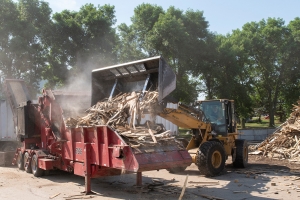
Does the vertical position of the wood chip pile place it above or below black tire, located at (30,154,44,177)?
above

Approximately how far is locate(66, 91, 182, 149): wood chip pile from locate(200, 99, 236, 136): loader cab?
4293 mm

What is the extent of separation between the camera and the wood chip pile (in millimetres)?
7949

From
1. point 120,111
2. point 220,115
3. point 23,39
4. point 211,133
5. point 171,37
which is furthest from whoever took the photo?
point 171,37

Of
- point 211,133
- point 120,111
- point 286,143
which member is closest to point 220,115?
point 211,133

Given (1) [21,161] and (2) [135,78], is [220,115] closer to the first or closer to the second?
(2) [135,78]

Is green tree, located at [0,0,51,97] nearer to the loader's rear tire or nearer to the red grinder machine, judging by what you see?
the red grinder machine

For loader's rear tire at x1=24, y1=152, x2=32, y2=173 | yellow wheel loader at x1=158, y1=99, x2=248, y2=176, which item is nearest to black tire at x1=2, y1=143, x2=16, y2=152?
loader's rear tire at x1=24, y1=152, x2=32, y2=173

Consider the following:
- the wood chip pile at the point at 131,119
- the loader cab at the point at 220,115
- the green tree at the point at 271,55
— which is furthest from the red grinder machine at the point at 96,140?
→ the green tree at the point at 271,55

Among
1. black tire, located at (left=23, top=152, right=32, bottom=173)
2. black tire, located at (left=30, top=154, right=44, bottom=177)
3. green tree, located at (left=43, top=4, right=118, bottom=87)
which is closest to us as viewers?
black tire, located at (left=30, top=154, right=44, bottom=177)

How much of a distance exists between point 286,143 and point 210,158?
22.2ft

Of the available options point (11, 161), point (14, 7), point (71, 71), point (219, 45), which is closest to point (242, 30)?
point (219, 45)

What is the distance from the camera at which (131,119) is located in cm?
848

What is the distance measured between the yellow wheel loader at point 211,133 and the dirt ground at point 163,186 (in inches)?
20.3

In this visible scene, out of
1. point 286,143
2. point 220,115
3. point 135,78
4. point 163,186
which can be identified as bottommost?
point 163,186
